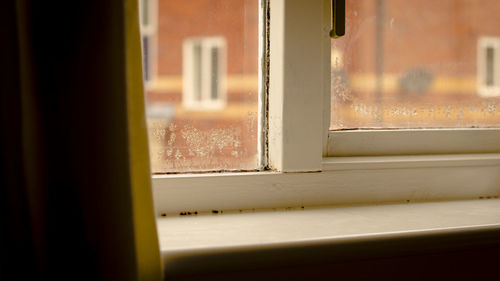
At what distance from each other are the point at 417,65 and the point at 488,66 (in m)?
0.23

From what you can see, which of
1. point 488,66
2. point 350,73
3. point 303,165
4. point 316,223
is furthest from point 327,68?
point 488,66

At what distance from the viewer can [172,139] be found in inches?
36.8

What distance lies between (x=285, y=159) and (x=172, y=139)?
0.22m

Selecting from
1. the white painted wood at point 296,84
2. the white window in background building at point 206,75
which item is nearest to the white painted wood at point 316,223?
the white painted wood at point 296,84

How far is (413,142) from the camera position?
1075mm

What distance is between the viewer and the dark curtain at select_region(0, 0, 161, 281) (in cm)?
50

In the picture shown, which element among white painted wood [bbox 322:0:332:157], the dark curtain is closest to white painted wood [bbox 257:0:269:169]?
white painted wood [bbox 322:0:332:157]

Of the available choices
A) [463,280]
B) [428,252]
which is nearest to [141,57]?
[428,252]

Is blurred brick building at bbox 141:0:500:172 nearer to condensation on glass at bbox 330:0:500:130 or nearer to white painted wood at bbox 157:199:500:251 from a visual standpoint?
condensation on glass at bbox 330:0:500:130

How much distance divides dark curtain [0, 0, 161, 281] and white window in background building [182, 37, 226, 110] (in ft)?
1.41

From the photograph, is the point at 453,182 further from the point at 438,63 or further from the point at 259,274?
the point at 259,274

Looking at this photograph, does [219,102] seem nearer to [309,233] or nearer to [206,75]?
[206,75]

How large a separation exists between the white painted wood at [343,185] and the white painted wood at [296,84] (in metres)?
0.04

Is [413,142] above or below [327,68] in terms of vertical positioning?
below
